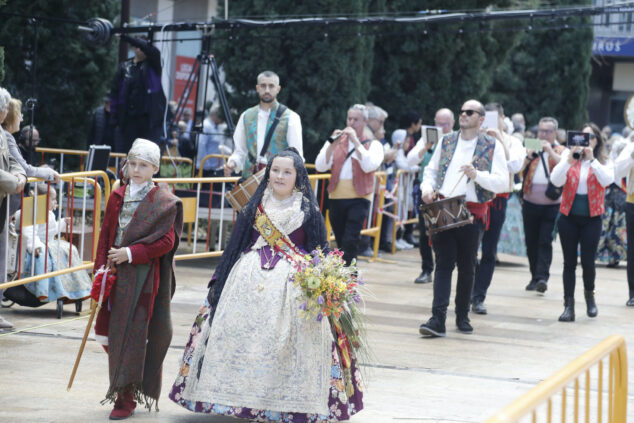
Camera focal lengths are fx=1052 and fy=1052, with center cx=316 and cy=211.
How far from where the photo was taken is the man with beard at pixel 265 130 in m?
9.45

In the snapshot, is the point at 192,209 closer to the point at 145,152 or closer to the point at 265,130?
the point at 265,130

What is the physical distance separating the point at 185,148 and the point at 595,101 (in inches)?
933

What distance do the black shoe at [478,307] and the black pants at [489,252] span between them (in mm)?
37

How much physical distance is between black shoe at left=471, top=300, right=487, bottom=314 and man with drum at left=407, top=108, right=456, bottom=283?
135 centimetres

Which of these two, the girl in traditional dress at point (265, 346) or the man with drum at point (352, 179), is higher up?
the man with drum at point (352, 179)

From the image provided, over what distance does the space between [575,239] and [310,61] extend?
6.88m

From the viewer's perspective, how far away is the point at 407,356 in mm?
8148

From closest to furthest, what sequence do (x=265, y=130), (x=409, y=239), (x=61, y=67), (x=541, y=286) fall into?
(x=265, y=130)
(x=541, y=286)
(x=61, y=67)
(x=409, y=239)

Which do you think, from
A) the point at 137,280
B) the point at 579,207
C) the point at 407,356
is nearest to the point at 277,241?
the point at 137,280

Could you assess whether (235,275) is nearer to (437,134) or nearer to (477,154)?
(477,154)

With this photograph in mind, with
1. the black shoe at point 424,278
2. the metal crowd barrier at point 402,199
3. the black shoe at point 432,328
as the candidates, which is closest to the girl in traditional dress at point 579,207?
the black shoe at point 432,328

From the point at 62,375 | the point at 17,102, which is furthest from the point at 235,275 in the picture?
the point at 17,102

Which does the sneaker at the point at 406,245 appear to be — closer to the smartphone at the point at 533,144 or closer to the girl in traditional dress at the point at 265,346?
the smartphone at the point at 533,144

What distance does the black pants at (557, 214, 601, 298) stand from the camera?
33.1 feet
